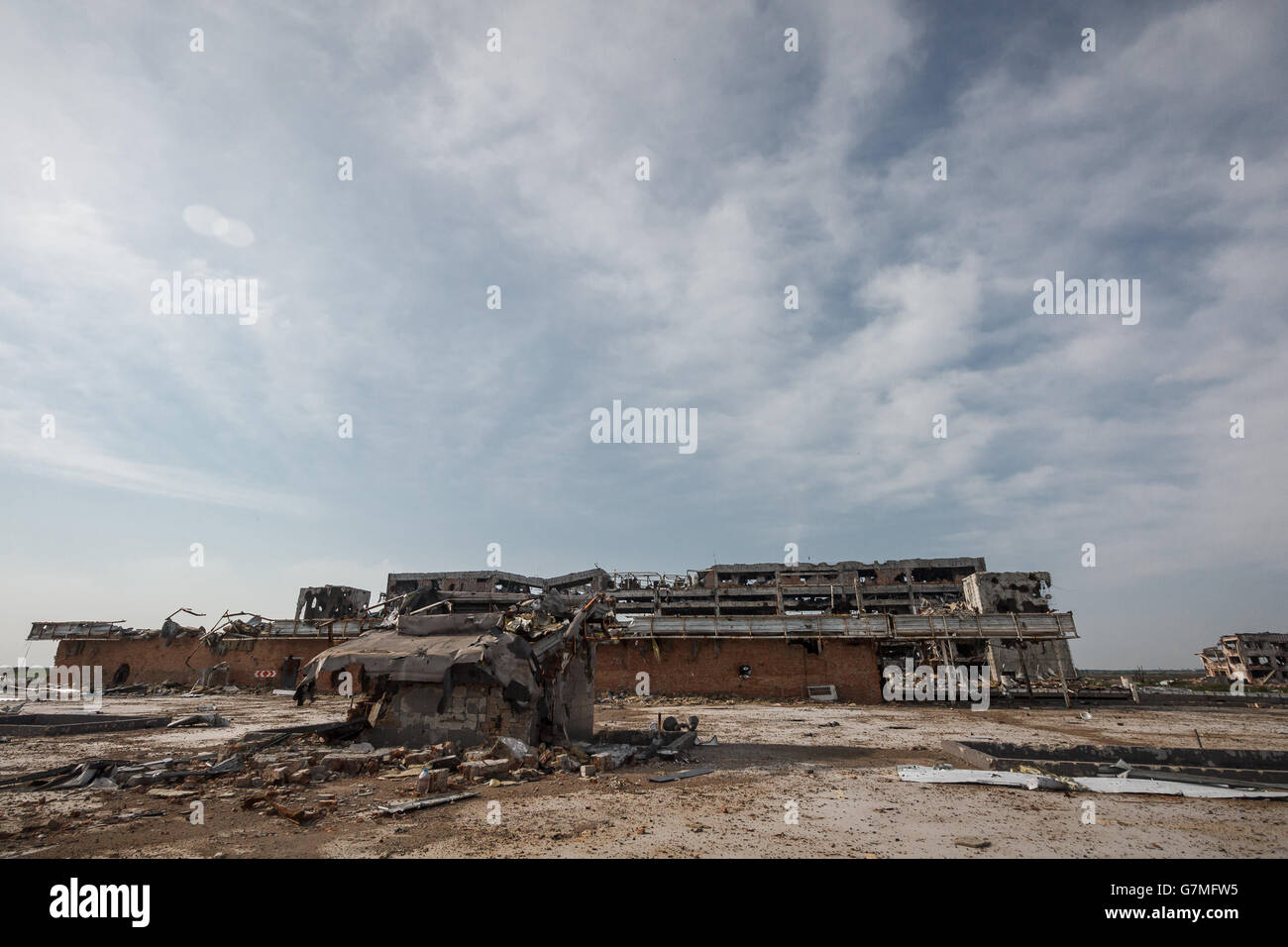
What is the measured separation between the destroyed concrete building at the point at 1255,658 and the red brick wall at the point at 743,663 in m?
43.3

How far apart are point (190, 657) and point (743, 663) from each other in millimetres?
30535

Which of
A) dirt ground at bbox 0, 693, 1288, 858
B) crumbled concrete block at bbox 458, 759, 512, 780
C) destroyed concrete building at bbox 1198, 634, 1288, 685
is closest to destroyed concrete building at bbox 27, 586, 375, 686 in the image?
dirt ground at bbox 0, 693, 1288, 858

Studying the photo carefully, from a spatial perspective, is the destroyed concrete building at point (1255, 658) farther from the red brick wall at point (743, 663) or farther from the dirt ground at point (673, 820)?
the dirt ground at point (673, 820)

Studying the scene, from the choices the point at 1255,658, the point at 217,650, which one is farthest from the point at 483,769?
the point at 1255,658

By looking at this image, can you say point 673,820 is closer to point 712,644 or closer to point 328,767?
point 328,767

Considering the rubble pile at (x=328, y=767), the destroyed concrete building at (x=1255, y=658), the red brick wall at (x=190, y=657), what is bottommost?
the destroyed concrete building at (x=1255, y=658)

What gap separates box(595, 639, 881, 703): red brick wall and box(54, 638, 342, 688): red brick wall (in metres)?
16.6

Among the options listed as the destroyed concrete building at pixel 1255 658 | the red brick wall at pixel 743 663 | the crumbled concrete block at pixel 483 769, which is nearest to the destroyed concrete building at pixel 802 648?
the red brick wall at pixel 743 663

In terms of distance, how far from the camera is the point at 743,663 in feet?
89.1

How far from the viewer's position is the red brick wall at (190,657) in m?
A: 31.5

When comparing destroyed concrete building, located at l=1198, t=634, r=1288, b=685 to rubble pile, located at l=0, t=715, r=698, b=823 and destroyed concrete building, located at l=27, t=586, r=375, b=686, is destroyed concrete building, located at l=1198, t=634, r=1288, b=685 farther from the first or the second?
destroyed concrete building, located at l=27, t=586, r=375, b=686
